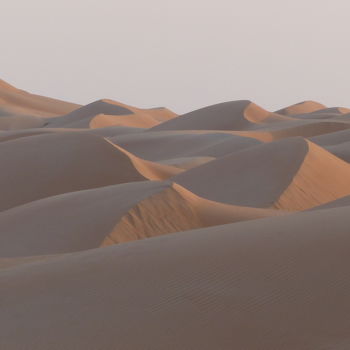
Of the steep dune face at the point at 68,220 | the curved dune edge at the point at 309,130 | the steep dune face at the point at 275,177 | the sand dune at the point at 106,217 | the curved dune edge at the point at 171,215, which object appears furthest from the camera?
the curved dune edge at the point at 309,130

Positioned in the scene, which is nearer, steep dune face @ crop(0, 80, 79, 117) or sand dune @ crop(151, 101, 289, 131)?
sand dune @ crop(151, 101, 289, 131)

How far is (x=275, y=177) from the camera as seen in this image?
1964cm

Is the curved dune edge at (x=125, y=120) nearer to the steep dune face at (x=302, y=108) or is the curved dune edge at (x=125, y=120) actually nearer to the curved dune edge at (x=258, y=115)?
the curved dune edge at (x=258, y=115)

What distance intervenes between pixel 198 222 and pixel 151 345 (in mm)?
8250

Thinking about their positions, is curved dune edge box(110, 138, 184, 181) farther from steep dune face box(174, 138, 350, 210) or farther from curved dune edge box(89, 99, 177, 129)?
curved dune edge box(89, 99, 177, 129)

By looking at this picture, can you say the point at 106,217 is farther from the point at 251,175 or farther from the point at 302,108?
the point at 302,108

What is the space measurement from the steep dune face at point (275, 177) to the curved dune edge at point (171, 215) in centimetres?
463

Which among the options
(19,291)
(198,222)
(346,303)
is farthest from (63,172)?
(346,303)

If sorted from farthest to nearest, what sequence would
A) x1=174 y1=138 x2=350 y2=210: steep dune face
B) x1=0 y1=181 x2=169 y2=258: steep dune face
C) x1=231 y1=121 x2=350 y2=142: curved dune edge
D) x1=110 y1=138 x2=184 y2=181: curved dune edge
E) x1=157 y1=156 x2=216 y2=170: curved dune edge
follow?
1. x1=231 y1=121 x2=350 y2=142: curved dune edge
2. x1=157 y1=156 x2=216 y2=170: curved dune edge
3. x1=110 y1=138 x2=184 y2=181: curved dune edge
4. x1=174 y1=138 x2=350 y2=210: steep dune face
5. x1=0 y1=181 x2=169 y2=258: steep dune face

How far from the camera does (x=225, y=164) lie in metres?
20.9

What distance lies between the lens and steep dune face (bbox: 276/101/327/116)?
66.6 metres

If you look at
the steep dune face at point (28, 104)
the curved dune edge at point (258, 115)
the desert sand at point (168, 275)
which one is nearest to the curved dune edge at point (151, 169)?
the desert sand at point (168, 275)

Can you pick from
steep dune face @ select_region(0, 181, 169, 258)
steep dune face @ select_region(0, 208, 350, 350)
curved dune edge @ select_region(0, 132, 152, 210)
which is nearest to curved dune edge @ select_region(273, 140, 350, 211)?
curved dune edge @ select_region(0, 132, 152, 210)

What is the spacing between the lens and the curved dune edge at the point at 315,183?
18859 mm
